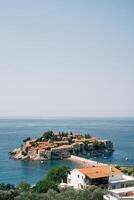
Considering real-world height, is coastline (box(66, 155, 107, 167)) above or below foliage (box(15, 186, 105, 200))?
below

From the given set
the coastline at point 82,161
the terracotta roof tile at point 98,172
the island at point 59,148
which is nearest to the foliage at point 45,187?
the terracotta roof tile at point 98,172

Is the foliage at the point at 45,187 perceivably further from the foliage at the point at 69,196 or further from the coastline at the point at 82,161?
the coastline at the point at 82,161

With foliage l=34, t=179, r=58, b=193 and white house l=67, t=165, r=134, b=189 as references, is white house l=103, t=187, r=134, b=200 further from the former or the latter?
white house l=67, t=165, r=134, b=189

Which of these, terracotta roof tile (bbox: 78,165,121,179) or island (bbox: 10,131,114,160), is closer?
terracotta roof tile (bbox: 78,165,121,179)

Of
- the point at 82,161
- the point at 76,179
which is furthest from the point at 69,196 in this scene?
the point at 82,161

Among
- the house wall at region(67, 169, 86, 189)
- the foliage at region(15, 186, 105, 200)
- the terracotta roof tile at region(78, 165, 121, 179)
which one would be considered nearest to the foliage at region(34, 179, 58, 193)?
the foliage at region(15, 186, 105, 200)

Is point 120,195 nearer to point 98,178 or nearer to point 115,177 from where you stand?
point 98,178
